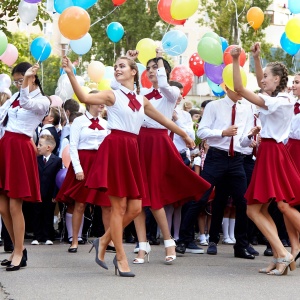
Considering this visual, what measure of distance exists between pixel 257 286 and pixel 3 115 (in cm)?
307

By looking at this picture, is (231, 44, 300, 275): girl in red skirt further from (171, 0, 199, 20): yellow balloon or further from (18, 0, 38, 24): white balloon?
(18, 0, 38, 24): white balloon

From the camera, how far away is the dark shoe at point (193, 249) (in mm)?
10406

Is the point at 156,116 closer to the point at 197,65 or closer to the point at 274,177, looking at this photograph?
the point at 274,177

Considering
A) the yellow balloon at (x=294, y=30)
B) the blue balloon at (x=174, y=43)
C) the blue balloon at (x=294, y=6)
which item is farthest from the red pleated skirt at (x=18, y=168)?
the blue balloon at (x=294, y=6)

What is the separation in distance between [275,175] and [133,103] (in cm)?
154

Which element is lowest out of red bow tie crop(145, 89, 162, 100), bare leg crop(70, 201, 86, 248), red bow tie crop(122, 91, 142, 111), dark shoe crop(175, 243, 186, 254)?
dark shoe crop(175, 243, 186, 254)

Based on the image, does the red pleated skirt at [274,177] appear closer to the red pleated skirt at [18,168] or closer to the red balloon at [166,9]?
the red pleated skirt at [18,168]

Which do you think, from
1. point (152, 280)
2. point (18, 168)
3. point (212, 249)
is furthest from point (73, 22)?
point (152, 280)

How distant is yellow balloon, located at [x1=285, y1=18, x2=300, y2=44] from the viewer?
12320mm

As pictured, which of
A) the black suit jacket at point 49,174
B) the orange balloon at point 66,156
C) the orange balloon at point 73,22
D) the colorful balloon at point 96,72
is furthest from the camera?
the colorful balloon at point 96,72

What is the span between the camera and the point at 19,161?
862cm

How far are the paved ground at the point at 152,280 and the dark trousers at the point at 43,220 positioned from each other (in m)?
1.60

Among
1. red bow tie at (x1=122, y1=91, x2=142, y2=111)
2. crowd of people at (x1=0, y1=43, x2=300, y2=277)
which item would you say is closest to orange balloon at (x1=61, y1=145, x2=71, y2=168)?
crowd of people at (x1=0, y1=43, x2=300, y2=277)

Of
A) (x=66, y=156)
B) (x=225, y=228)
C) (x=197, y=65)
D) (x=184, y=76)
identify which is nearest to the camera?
(x=66, y=156)
